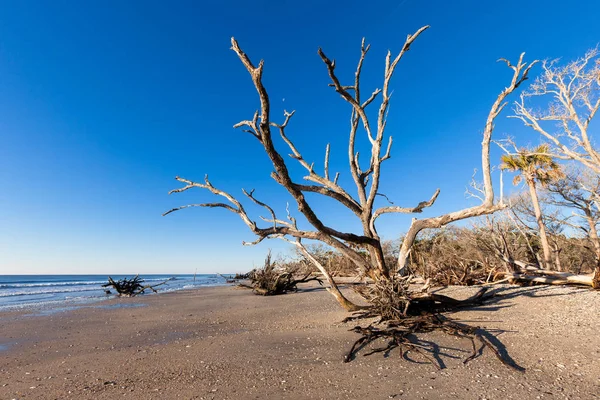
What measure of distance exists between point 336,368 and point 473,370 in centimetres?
117

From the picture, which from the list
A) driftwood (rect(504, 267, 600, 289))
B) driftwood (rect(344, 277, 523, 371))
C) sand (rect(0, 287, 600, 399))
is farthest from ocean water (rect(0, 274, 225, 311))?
driftwood (rect(504, 267, 600, 289))

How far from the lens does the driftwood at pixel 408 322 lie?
3.12 meters

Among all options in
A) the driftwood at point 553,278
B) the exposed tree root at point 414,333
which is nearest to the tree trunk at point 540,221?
the driftwood at point 553,278

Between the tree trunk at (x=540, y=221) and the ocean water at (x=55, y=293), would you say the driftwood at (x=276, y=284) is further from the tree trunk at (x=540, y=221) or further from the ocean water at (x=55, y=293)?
the tree trunk at (x=540, y=221)

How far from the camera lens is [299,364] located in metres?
3.02

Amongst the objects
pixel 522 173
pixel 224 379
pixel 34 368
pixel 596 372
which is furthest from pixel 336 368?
pixel 522 173

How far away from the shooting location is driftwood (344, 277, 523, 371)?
3.12 metres

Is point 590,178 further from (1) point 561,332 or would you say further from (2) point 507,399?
(2) point 507,399

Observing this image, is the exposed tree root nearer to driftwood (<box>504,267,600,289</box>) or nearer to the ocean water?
driftwood (<box>504,267,600,289</box>)

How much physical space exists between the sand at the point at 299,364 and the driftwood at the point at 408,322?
0.11 metres

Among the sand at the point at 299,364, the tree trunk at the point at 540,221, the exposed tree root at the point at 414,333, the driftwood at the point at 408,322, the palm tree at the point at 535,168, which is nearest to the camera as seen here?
the sand at the point at 299,364

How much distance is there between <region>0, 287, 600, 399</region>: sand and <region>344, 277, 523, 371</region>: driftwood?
11 centimetres

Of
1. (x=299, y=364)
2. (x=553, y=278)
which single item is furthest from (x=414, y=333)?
(x=553, y=278)

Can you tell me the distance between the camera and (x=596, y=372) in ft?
8.39
